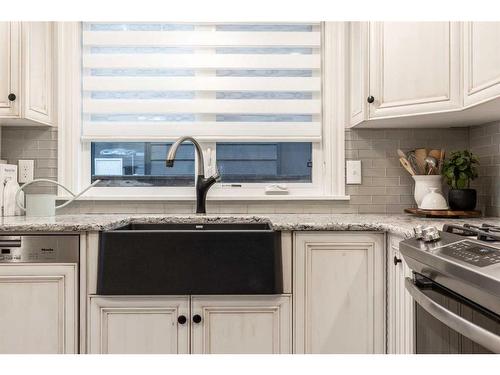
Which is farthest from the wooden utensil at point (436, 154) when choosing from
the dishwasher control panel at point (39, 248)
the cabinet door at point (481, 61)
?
the dishwasher control panel at point (39, 248)

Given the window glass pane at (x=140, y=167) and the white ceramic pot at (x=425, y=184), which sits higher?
the window glass pane at (x=140, y=167)

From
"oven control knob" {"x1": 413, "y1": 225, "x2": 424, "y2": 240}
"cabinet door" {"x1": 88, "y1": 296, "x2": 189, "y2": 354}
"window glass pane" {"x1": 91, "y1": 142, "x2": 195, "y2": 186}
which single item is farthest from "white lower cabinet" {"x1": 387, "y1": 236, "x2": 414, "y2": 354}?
"window glass pane" {"x1": 91, "y1": 142, "x2": 195, "y2": 186}

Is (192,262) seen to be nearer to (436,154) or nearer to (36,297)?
(36,297)

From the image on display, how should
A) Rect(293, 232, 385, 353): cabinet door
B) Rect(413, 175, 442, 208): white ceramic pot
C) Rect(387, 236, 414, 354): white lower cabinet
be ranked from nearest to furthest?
Rect(387, 236, 414, 354): white lower cabinet
Rect(293, 232, 385, 353): cabinet door
Rect(413, 175, 442, 208): white ceramic pot

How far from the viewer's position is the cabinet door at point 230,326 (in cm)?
172

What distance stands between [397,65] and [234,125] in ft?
2.95

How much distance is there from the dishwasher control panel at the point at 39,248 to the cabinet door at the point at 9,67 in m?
0.66

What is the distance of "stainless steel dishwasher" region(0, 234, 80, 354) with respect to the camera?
67.0 inches

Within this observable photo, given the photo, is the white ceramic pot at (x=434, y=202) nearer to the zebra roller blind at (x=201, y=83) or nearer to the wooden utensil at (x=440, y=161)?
the wooden utensil at (x=440, y=161)

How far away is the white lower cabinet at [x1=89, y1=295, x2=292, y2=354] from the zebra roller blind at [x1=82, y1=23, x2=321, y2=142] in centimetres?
100

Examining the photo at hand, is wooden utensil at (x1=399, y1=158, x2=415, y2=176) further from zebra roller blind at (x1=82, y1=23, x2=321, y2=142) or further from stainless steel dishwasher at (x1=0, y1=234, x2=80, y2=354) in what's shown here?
stainless steel dishwasher at (x1=0, y1=234, x2=80, y2=354)

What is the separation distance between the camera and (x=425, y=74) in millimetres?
1889

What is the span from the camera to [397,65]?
6.50ft
